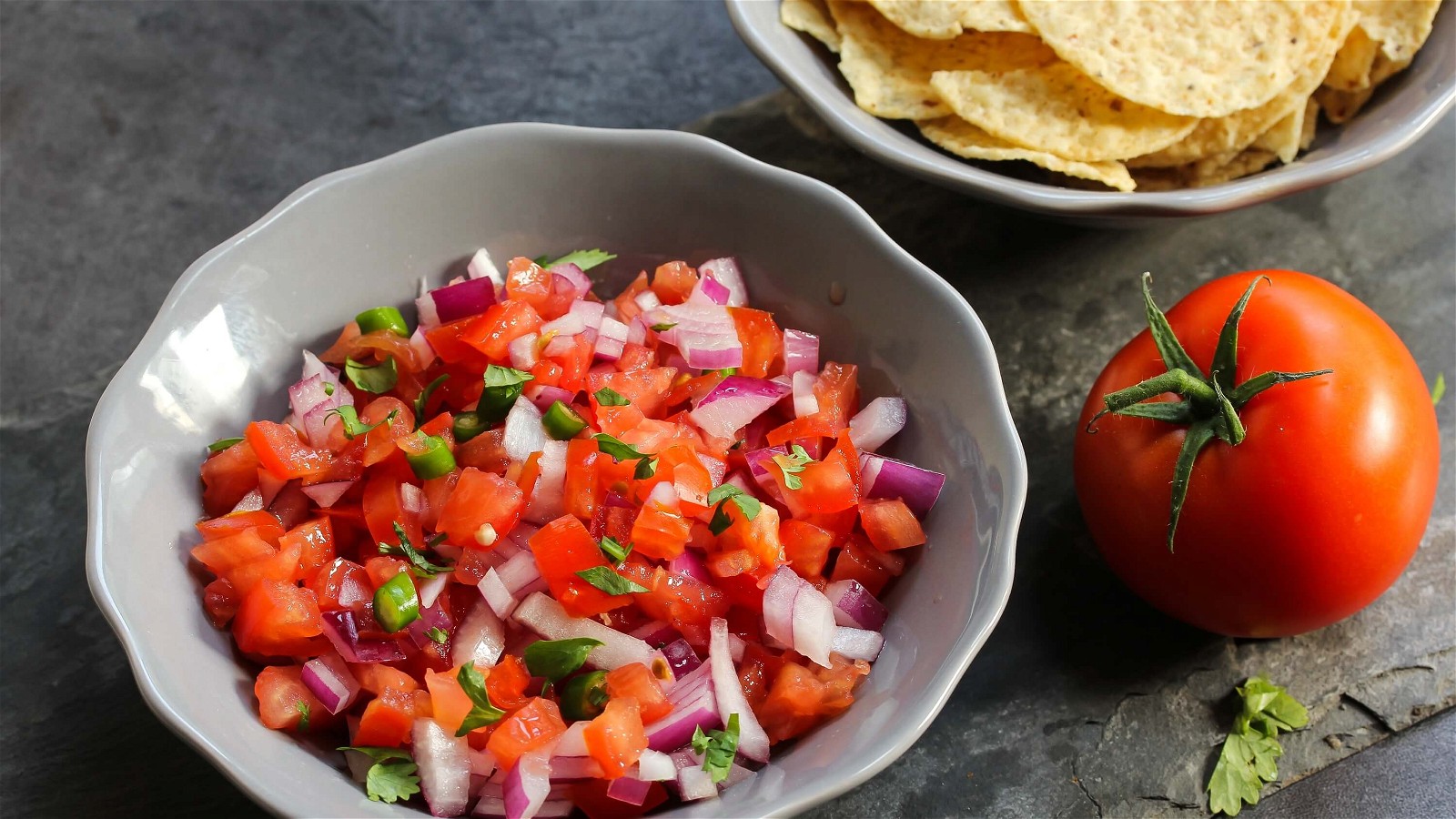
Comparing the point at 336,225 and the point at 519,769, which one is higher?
the point at 336,225

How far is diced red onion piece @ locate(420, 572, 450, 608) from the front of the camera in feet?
5.70

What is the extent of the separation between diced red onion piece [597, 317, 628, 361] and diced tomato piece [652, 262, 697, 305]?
124 millimetres

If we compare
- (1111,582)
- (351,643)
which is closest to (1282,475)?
(1111,582)

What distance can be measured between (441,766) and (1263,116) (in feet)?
6.77

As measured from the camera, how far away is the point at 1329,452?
186 centimetres

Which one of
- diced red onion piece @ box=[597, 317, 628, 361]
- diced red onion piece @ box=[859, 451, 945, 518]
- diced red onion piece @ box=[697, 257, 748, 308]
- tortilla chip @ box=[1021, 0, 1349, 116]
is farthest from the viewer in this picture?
tortilla chip @ box=[1021, 0, 1349, 116]

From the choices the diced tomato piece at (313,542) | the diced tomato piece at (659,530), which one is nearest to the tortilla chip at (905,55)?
the diced tomato piece at (659,530)

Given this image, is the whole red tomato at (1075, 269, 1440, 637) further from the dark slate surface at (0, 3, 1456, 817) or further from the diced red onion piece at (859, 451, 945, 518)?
the diced red onion piece at (859, 451, 945, 518)

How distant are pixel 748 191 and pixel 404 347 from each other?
0.69m

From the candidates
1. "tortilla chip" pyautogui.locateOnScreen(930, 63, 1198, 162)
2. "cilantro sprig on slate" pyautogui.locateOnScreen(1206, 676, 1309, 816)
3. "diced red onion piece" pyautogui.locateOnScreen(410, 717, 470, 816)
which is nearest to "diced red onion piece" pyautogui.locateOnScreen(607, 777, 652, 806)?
"diced red onion piece" pyautogui.locateOnScreen(410, 717, 470, 816)

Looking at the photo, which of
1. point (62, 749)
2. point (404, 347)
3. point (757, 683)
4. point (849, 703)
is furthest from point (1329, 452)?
point (62, 749)

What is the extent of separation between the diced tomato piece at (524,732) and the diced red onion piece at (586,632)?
10 cm

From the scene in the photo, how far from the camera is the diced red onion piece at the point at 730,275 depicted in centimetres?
215

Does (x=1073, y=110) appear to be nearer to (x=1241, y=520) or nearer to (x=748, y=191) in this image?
(x=748, y=191)
